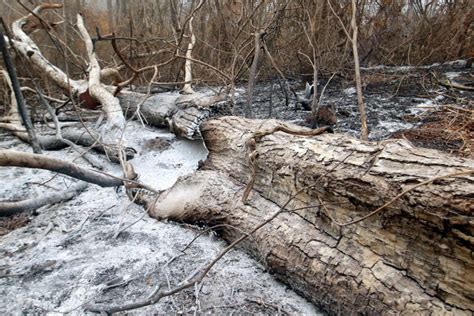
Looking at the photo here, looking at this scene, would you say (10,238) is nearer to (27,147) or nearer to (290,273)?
(290,273)

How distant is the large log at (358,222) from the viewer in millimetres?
1104

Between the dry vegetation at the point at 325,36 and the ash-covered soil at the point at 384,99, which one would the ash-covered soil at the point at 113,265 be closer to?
the ash-covered soil at the point at 384,99

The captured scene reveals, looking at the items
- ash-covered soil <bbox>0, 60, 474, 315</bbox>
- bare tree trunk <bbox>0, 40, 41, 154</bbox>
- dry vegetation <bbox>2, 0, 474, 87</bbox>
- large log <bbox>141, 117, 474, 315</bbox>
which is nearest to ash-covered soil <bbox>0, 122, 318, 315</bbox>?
ash-covered soil <bbox>0, 60, 474, 315</bbox>

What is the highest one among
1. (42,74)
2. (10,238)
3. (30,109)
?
(42,74)

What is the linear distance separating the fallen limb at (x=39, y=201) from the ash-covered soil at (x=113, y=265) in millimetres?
44

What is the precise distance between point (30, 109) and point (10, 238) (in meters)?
2.86

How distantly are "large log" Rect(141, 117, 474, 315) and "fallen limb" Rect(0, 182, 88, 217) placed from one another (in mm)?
878

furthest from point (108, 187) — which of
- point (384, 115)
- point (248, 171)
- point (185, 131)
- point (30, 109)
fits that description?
point (384, 115)

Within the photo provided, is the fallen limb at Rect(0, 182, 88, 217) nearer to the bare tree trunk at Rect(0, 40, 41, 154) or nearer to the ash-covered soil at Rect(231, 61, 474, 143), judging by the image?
the bare tree trunk at Rect(0, 40, 41, 154)

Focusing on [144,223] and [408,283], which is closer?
[408,283]

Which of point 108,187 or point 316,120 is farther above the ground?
point 316,120

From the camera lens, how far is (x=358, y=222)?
54.7 inches

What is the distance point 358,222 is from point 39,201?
196 centimetres

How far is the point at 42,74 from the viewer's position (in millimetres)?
4336
